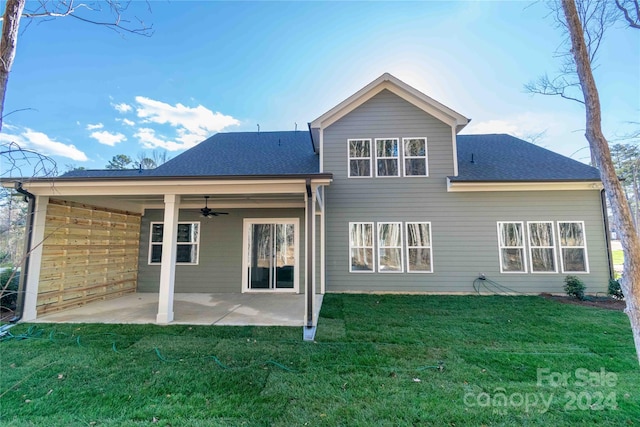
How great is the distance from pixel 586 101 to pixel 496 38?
248 inches

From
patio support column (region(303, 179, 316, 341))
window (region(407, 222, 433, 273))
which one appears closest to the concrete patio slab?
patio support column (region(303, 179, 316, 341))

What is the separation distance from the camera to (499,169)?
851 cm

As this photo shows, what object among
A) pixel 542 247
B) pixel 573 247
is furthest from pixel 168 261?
pixel 573 247

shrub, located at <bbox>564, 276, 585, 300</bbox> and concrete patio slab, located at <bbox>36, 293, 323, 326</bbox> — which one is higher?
shrub, located at <bbox>564, 276, 585, 300</bbox>

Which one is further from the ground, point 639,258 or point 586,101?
point 586,101

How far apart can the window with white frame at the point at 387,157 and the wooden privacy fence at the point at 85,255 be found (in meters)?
7.60

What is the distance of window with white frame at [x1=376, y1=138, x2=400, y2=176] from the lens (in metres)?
8.41

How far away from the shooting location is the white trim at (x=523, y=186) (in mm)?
7684

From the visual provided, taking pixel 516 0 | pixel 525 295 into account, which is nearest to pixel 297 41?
pixel 516 0

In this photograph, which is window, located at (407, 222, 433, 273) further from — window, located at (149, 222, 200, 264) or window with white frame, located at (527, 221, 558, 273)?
window, located at (149, 222, 200, 264)

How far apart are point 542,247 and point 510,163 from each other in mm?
2798

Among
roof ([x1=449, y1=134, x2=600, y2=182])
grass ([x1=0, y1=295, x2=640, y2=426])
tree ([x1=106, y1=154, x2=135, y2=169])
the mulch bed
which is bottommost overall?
grass ([x1=0, y1=295, x2=640, y2=426])

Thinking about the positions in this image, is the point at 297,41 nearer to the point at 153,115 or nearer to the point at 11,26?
the point at 11,26

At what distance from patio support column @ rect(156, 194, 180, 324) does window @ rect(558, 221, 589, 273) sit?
10204 mm
